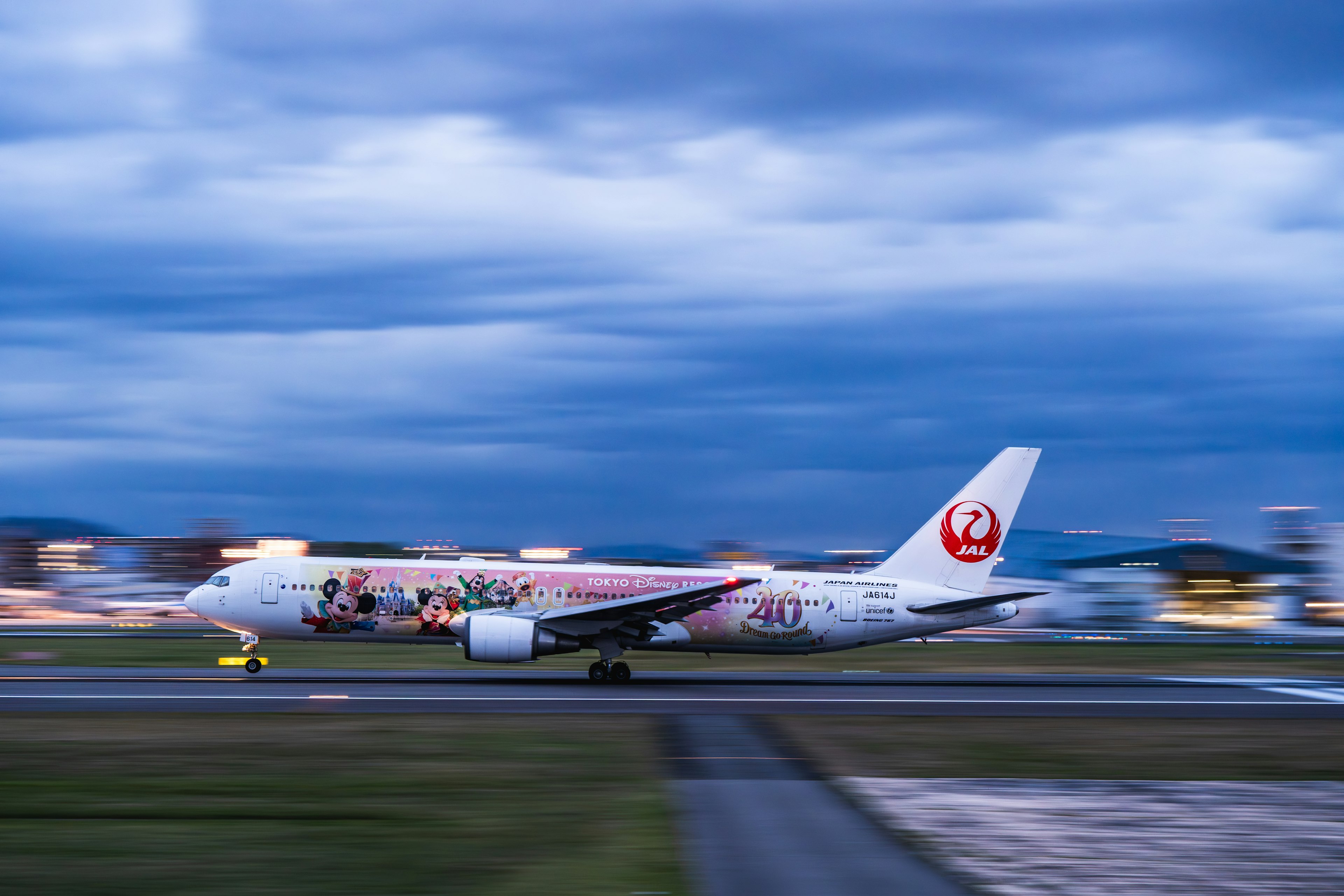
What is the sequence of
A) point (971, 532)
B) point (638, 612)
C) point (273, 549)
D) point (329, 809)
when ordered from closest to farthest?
point (329, 809), point (638, 612), point (971, 532), point (273, 549)

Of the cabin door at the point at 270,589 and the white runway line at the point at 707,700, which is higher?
the cabin door at the point at 270,589

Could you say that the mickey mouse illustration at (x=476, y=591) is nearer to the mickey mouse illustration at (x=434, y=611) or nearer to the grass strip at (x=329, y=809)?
the mickey mouse illustration at (x=434, y=611)

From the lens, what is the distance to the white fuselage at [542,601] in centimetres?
3139

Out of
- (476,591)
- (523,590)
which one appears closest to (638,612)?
(523,590)

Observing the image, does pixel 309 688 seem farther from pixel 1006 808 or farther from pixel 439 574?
pixel 1006 808

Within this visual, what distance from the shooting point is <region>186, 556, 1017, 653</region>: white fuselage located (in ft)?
103

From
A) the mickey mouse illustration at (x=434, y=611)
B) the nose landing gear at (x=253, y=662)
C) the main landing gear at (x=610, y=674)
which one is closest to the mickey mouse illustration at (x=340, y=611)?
the mickey mouse illustration at (x=434, y=611)

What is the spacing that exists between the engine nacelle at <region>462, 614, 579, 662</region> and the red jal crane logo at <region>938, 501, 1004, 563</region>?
42.6 feet

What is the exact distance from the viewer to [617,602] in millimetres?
30938

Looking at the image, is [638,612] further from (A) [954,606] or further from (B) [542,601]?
(A) [954,606]

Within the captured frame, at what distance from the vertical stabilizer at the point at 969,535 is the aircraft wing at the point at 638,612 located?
540cm

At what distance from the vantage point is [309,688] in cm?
2723

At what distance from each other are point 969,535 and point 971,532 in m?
0.11

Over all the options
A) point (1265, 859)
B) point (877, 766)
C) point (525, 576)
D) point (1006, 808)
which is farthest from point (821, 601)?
point (1265, 859)
